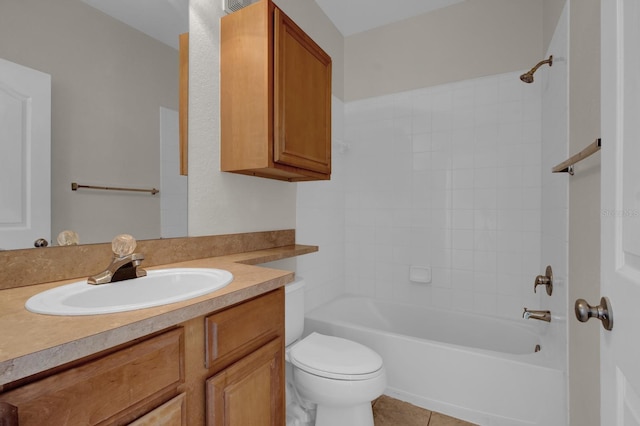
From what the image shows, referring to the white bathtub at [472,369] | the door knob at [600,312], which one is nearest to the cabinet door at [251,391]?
the door knob at [600,312]

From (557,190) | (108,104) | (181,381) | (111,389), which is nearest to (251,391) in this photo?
(181,381)

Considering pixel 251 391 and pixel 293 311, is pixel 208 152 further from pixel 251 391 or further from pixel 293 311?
pixel 251 391

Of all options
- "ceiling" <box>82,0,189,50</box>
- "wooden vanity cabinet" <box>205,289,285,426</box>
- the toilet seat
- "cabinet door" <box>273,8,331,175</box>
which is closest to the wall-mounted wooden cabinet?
"cabinet door" <box>273,8,331,175</box>

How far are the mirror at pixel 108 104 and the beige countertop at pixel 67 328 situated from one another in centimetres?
33

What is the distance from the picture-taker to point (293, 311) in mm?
1557

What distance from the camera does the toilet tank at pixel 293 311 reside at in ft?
4.99

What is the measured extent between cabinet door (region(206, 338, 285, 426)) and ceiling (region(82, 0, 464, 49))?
128 centimetres

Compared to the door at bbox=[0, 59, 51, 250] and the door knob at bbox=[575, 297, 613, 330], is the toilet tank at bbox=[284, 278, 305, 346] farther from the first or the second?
the door knob at bbox=[575, 297, 613, 330]

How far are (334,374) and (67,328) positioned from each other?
1.06 meters

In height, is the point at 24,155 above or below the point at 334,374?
above

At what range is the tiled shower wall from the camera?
2.07m

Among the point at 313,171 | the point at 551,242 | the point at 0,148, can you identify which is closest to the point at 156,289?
the point at 0,148

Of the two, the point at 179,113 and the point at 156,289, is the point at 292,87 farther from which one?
the point at 156,289
